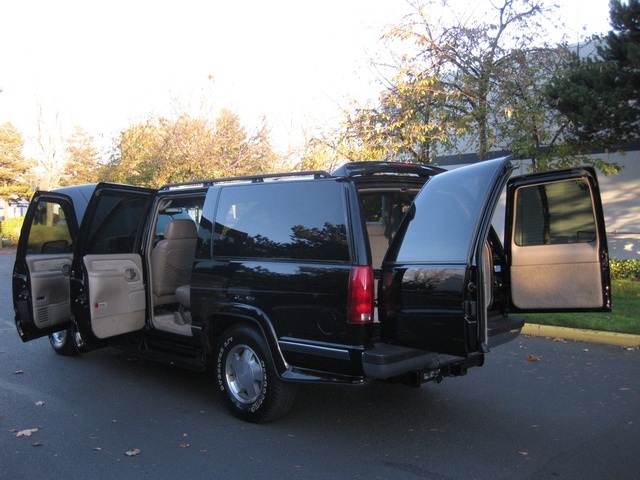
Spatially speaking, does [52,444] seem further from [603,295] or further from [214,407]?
[603,295]

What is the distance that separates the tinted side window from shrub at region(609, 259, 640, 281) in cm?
932

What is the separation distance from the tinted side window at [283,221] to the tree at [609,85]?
6.60 m

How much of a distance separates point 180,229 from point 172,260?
0.37m

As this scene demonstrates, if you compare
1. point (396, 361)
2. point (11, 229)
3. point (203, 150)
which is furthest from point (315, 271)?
point (11, 229)

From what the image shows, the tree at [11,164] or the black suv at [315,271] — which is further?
the tree at [11,164]

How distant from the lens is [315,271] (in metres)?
4.34

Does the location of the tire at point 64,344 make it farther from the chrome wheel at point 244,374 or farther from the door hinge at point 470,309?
the door hinge at point 470,309

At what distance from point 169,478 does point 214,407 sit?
4.60ft

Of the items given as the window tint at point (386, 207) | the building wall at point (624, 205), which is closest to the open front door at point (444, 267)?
the window tint at point (386, 207)

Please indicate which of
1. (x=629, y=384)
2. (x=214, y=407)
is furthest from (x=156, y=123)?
(x=629, y=384)

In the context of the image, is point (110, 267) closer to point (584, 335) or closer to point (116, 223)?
point (116, 223)

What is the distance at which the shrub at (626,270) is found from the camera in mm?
11703

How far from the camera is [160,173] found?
18047mm

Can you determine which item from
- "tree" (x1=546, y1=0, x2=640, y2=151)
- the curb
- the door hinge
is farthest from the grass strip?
the door hinge
